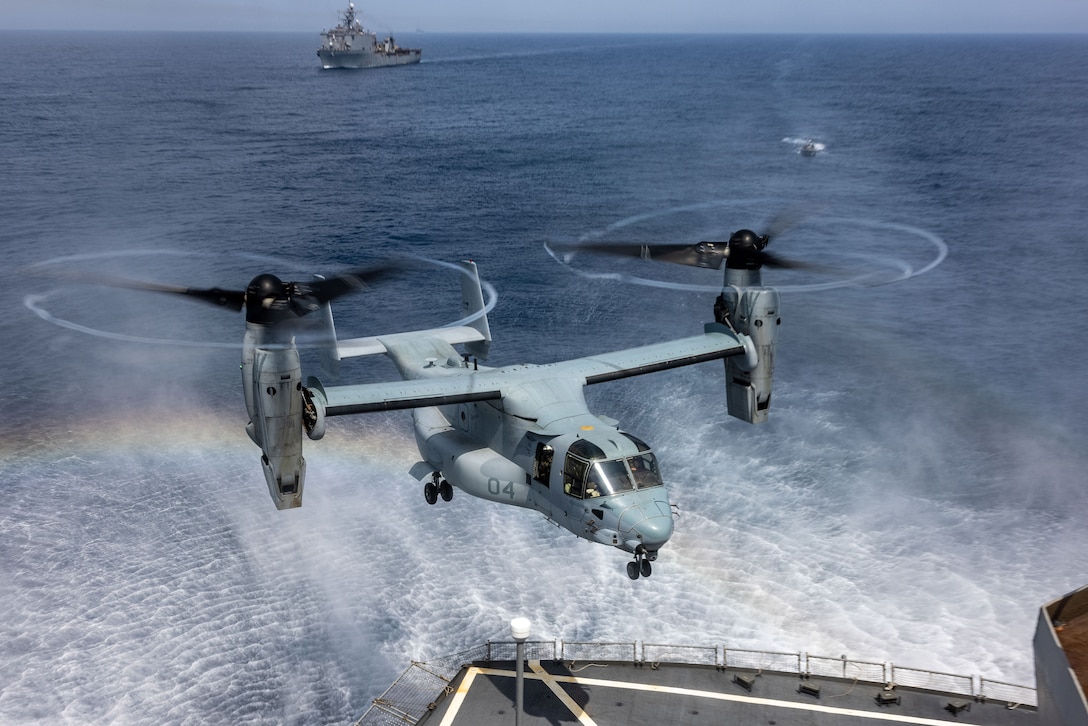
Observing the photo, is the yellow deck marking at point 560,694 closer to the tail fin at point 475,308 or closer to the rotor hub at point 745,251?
the tail fin at point 475,308

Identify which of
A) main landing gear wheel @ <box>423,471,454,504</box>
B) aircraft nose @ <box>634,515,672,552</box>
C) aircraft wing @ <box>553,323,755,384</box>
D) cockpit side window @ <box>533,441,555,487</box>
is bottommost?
main landing gear wheel @ <box>423,471,454,504</box>

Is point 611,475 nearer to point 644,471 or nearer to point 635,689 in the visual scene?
point 644,471

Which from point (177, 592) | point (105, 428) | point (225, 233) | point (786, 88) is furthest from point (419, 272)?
point (786, 88)

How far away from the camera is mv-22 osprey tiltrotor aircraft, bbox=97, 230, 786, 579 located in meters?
31.8

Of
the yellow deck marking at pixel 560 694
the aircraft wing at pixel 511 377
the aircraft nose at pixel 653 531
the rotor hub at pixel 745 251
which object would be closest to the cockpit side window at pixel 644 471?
the aircraft nose at pixel 653 531

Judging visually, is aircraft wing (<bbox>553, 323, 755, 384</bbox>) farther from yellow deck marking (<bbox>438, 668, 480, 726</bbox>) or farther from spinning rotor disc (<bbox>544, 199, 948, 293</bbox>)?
spinning rotor disc (<bbox>544, 199, 948, 293</bbox>)

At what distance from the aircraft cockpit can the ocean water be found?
589cm

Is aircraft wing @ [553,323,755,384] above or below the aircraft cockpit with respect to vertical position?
above

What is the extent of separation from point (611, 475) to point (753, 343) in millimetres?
11557

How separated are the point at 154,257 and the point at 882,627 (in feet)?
208

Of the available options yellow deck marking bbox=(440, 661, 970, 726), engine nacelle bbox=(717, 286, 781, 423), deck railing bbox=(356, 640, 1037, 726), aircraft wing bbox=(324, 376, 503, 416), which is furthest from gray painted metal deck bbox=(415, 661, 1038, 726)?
engine nacelle bbox=(717, 286, 781, 423)

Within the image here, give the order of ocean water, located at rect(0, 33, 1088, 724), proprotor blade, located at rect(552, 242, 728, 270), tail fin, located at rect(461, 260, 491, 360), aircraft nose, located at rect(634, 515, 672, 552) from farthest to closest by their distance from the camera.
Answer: tail fin, located at rect(461, 260, 491, 360) < ocean water, located at rect(0, 33, 1088, 724) < proprotor blade, located at rect(552, 242, 728, 270) < aircraft nose, located at rect(634, 515, 672, 552)

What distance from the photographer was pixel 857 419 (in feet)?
194

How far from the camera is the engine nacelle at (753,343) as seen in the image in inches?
1561
